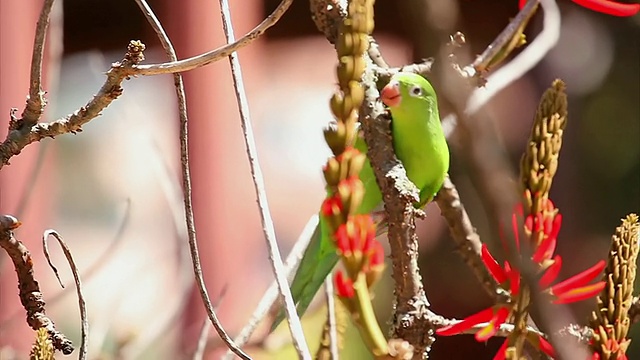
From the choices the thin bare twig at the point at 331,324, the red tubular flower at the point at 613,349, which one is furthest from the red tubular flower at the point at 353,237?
the thin bare twig at the point at 331,324

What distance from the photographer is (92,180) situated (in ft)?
3.57

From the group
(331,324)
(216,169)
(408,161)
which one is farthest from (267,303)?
(216,169)

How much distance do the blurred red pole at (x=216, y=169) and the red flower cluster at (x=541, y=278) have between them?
56 centimetres

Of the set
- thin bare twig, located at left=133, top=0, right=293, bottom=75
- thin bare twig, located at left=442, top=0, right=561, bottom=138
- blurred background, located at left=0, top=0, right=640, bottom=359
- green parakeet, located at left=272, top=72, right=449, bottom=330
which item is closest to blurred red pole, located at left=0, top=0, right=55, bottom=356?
blurred background, located at left=0, top=0, right=640, bottom=359

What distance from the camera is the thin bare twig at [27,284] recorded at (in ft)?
1.04

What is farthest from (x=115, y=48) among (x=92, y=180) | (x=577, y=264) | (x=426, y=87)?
(x=577, y=264)

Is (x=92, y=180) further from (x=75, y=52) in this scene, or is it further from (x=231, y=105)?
(x=231, y=105)

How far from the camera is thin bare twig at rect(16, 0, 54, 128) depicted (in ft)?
0.96

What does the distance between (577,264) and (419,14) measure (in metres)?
0.91

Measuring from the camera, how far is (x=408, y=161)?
0.60 meters

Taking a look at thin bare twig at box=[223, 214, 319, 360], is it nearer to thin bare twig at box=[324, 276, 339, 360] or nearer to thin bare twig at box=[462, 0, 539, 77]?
thin bare twig at box=[324, 276, 339, 360]

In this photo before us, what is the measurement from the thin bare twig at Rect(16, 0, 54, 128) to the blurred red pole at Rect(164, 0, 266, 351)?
57 cm

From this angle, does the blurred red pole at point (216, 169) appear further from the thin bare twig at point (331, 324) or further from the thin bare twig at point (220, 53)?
the thin bare twig at point (220, 53)

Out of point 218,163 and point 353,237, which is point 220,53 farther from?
point 218,163
